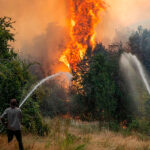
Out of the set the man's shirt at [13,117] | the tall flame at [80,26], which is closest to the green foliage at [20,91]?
the man's shirt at [13,117]

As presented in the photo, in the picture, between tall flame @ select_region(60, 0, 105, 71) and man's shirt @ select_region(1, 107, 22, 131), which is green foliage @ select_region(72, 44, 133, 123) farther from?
tall flame @ select_region(60, 0, 105, 71)

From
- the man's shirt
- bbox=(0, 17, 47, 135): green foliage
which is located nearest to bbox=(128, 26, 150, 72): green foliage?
bbox=(0, 17, 47, 135): green foliage

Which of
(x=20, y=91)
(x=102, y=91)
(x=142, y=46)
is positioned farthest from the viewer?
(x=142, y=46)

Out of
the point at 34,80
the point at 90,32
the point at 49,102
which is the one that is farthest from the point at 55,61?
the point at 34,80

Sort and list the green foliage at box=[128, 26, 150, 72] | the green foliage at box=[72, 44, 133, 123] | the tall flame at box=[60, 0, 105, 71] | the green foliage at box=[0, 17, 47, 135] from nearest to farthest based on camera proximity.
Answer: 1. the green foliage at box=[0, 17, 47, 135]
2. the green foliage at box=[72, 44, 133, 123]
3. the green foliage at box=[128, 26, 150, 72]
4. the tall flame at box=[60, 0, 105, 71]

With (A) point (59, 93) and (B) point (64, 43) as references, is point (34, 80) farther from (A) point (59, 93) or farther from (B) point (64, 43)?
(B) point (64, 43)

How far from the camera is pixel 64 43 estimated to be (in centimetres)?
5938

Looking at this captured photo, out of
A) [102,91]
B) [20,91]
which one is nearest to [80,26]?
[102,91]

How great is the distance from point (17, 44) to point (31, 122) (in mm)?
58887

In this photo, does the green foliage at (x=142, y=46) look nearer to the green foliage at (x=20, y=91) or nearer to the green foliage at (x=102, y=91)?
the green foliage at (x=102, y=91)

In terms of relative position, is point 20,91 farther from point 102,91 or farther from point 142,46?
point 142,46

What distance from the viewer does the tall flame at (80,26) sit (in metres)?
54.5

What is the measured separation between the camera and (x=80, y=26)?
5562 centimetres

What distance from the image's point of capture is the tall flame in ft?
179
